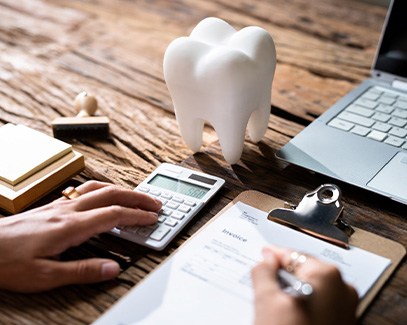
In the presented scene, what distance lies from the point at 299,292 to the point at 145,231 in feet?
0.73

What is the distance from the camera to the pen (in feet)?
2.00

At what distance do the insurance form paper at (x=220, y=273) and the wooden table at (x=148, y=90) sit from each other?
0.09 ft

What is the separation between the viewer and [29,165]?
2.71ft

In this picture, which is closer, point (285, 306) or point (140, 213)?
point (285, 306)

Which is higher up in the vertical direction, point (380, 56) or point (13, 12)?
point (380, 56)

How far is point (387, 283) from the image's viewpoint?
681 mm

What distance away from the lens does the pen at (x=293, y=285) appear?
0.61 metres

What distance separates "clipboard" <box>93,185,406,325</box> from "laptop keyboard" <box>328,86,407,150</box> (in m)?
0.24

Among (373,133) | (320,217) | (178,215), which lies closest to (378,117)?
(373,133)

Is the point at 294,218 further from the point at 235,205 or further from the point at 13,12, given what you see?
the point at 13,12

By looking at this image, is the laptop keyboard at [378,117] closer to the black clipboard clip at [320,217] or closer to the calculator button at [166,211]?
the black clipboard clip at [320,217]

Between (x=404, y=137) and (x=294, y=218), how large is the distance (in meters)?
0.29

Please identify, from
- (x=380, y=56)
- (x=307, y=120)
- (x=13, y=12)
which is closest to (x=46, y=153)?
(x=307, y=120)

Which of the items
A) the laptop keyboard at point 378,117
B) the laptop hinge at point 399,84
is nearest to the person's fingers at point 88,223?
the laptop keyboard at point 378,117
